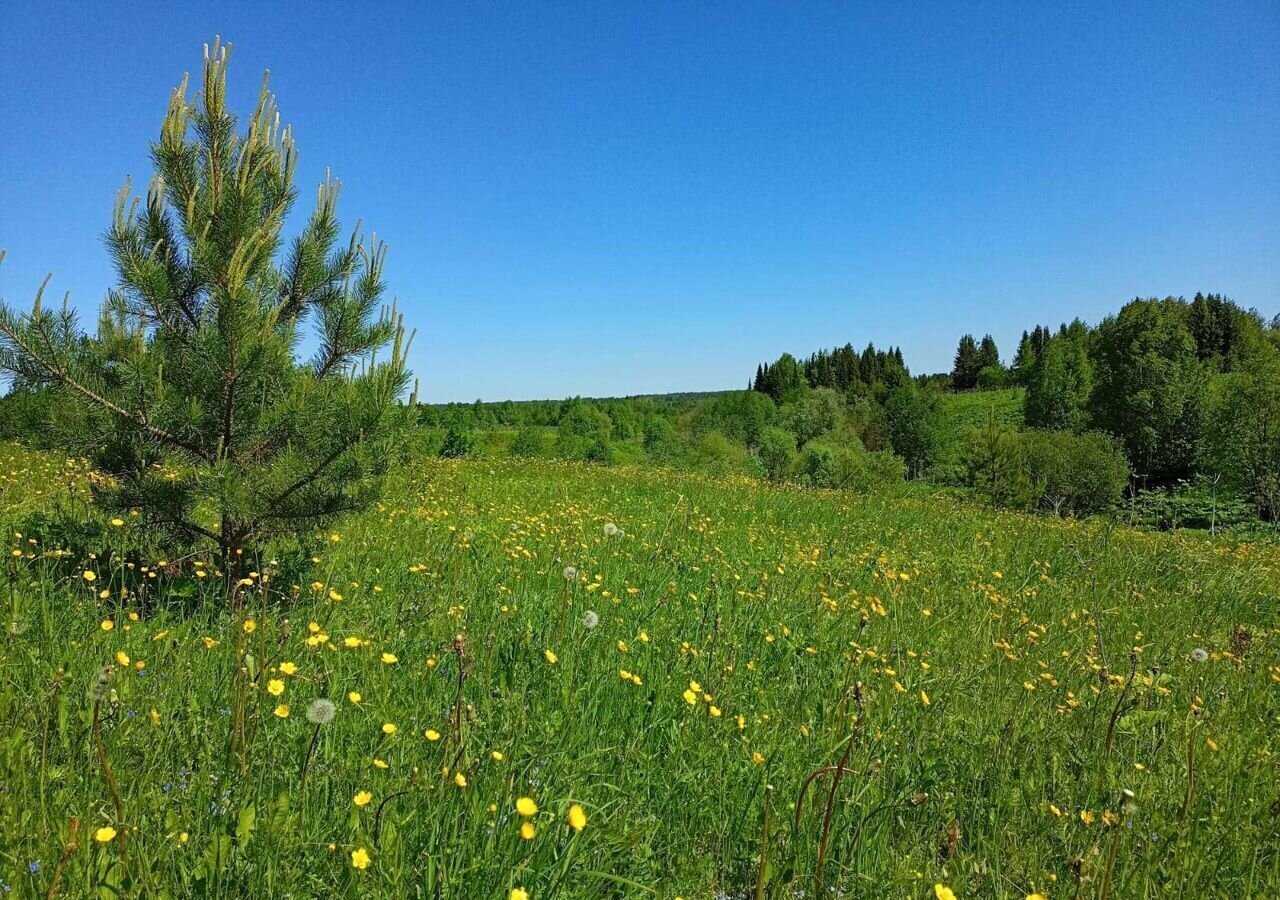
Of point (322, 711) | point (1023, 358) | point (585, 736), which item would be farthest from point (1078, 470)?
point (1023, 358)

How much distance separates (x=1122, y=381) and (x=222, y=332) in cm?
5045

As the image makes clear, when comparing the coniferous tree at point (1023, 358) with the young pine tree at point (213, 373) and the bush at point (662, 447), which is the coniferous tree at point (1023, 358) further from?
the young pine tree at point (213, 373)

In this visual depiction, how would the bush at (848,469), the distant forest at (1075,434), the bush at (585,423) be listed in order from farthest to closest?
1. the bush at (585,423)
2. the bush at (848,469)
3. the distant forest at (1075,434)

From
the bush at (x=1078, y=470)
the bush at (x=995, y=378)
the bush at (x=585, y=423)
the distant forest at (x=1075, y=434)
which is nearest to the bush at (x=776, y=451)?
the distant forest at (x=1075, y=434)

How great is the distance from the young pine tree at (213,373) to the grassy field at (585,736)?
48cm

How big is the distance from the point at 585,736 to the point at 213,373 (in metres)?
2.84

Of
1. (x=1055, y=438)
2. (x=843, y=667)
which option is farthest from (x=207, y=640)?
(x=1055, y=438)

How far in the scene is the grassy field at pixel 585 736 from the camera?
167cm

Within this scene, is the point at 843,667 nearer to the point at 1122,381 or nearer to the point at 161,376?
the point at 161,376

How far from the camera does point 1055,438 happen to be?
32.6 metres

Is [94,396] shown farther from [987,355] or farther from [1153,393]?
[987,355]

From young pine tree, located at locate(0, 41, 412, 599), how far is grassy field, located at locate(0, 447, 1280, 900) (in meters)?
0.48

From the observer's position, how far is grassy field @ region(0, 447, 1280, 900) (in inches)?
65.7

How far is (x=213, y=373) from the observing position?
347 cm
